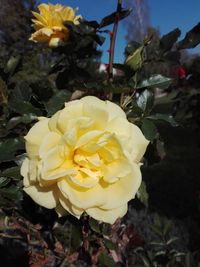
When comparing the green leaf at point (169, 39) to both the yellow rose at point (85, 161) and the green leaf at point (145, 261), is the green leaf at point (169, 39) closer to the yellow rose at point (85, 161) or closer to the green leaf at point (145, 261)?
the yellow rose at point (85, 161)

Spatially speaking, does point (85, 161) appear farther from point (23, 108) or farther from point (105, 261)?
point (105, 261)

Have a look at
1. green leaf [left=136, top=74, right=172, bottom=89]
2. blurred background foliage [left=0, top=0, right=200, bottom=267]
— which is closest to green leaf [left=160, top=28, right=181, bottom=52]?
blurred background foliage [left=0, top=0, right=200, bottom=267]

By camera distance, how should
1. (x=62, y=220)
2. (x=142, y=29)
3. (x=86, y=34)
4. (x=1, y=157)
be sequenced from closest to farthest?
(x=1, y=157) → (x=62, y=220) → (x=86, y=34) → (x=142, y=29)

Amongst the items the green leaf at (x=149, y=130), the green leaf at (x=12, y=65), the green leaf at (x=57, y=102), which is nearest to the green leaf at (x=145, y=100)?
the green leaf at (x=149, y=130)

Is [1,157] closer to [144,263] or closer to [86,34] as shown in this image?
[86,34]

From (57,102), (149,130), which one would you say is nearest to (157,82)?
(149,130)

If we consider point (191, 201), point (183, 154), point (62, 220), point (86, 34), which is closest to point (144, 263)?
point (62, 220)
